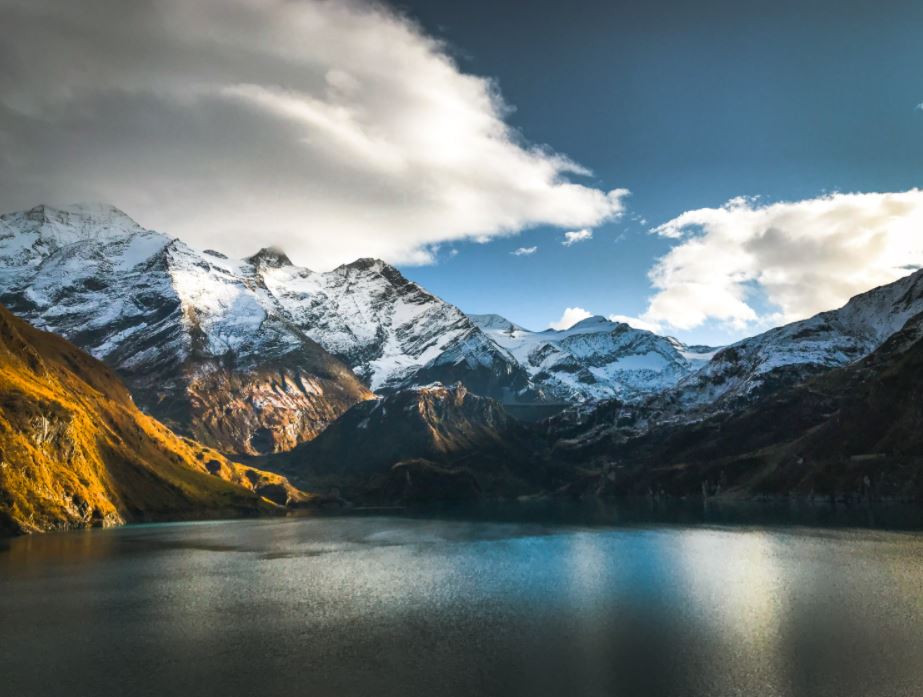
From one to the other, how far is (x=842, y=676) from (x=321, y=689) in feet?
146

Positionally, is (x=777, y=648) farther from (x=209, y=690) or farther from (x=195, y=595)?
(x=195, y=595)

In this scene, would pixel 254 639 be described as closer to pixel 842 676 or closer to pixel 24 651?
pixel 24 651

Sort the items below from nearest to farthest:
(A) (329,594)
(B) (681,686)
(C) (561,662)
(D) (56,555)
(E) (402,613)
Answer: (B) (681,686) < (C) (561,662) < (E) (402,613) < (A) (329,594) < (D) (56,555)

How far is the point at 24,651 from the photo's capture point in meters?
70.6

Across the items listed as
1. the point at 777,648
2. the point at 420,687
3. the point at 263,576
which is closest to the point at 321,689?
the point at 420,687

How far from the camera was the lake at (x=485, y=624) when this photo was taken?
57.8m

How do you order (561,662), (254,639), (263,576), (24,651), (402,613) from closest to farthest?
(561,662) < (24,651) < (254,639) < (402,613) < (263,576)

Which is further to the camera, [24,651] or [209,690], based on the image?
[24,651]

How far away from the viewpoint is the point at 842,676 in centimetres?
5497

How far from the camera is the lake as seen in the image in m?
57.8

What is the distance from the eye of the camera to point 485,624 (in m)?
79.3

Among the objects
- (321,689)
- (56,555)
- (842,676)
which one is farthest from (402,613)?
(56,555)

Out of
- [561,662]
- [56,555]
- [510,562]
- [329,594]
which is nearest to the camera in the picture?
[561,662]

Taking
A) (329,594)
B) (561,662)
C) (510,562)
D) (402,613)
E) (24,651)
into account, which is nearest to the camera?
(561,662)
